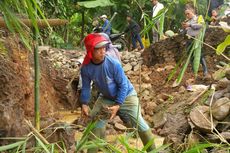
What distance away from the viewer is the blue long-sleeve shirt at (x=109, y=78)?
12.3ft

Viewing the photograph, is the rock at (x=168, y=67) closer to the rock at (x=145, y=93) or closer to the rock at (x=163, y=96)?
the rock at (x=145, y=93)

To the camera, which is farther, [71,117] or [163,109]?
[71,117]

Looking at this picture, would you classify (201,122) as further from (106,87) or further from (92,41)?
(92,41)

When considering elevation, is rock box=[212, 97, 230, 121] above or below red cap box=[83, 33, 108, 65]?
below

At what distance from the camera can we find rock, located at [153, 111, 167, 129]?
6.36 m

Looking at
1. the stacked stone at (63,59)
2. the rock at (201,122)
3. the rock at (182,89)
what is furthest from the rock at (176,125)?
the stacked stone at (63,59)

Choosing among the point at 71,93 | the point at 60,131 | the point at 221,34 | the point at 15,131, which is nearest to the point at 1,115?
the point at 15,131

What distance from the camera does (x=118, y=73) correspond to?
3.75 metres

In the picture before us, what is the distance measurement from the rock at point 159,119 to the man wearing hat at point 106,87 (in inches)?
96.9

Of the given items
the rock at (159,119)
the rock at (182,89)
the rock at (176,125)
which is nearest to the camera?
the rock at (176,125)

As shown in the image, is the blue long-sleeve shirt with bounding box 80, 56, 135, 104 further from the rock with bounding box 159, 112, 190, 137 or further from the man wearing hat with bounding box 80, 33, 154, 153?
the rock with bounding box 159, 112, 190, 137

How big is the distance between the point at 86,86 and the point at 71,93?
4712 mm

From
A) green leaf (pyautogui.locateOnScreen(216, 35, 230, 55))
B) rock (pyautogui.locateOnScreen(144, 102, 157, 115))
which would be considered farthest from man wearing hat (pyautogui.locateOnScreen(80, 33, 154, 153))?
rock (pyautogui.locateOnScreen(144, 102, 157, 115))

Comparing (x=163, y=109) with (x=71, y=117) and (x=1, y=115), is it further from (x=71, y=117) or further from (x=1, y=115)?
(x=1, y=115)
